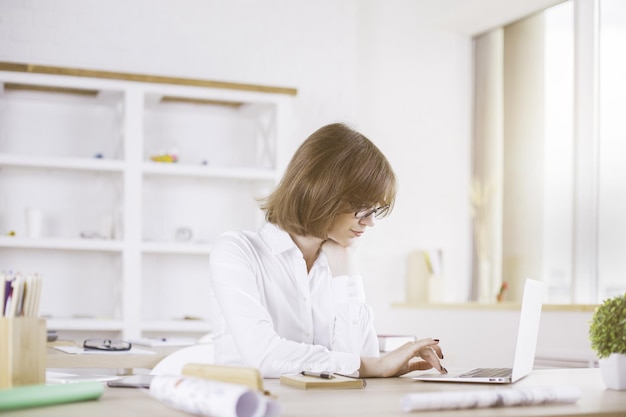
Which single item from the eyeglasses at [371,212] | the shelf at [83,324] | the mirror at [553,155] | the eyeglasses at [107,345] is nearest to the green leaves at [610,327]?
the eyeglasses at [371,212]

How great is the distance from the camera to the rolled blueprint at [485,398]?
1492 millimetres

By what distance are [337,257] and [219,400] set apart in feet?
4.39

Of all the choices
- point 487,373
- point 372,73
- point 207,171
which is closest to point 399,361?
point 487,373

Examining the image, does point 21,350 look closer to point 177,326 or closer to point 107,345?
point 107,345

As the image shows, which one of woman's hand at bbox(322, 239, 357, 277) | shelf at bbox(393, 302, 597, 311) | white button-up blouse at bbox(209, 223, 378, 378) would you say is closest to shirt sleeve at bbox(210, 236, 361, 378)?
white button-up blouse at bbox(209, 223, 378, 378)

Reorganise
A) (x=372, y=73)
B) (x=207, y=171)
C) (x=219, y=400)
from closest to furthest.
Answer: (x=219, y=400) → (x=207, y=171) → (x=372, y=73)

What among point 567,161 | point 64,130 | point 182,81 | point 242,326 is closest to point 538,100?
point 567,161

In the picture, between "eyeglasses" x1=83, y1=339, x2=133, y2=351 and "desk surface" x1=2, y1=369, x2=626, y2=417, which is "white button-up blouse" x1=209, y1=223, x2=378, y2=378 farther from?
"eyeglasses" x1=83, y1=339, x2=133, y2=351

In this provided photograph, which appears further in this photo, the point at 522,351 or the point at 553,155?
the point at 553,155

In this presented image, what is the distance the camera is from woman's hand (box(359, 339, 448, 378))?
2127 mm

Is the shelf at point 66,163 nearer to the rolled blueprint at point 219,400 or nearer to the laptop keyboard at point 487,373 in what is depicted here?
the laptop keyboard at point 487,373

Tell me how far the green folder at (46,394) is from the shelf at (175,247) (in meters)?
3.52

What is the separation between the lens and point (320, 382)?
5.89ft

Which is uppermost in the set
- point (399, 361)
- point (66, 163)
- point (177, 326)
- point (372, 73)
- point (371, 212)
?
point (372, 73)
